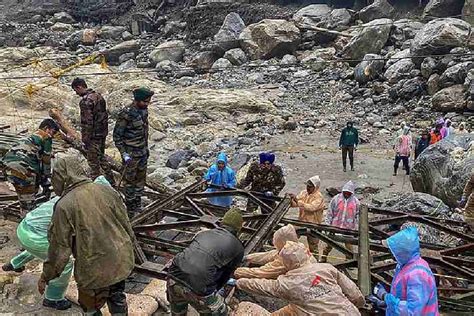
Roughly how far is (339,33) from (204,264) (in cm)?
2654

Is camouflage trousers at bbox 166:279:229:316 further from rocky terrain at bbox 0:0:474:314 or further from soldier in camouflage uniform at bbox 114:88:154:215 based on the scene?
rocky terrain at bbox 0:0:474:314

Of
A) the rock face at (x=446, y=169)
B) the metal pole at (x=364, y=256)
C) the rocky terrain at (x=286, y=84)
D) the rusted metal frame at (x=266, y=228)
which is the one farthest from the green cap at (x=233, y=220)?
the rock face at (x=446, y=169)

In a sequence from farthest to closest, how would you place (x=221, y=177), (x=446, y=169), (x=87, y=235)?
(x=446, y=169)
(x=221, y=177)
(x=87, y=235)

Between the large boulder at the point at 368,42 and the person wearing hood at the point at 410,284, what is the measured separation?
70.3 ft

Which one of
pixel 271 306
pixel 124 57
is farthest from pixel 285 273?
pixel 124 57

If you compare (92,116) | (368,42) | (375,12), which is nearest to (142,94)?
(92,116)

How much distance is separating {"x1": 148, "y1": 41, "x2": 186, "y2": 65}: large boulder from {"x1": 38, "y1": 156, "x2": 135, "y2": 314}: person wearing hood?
2649 centimetres

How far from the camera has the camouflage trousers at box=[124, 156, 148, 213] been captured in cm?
680

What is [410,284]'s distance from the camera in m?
3.63

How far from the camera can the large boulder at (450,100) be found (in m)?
17.5

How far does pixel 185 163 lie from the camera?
13.4 meters

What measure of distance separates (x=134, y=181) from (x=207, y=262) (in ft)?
11.3

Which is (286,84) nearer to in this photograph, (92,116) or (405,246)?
(92,116)

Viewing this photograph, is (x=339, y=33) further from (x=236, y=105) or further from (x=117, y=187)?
(x=117, y=187)
